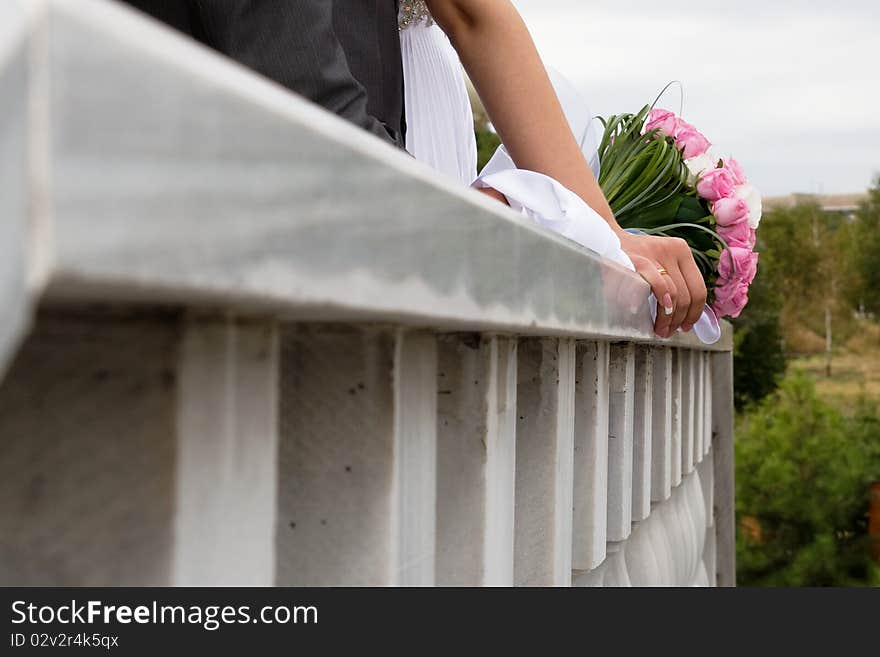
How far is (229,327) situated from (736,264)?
4.74ft

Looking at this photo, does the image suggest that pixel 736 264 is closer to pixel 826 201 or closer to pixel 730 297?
pixel 730 297

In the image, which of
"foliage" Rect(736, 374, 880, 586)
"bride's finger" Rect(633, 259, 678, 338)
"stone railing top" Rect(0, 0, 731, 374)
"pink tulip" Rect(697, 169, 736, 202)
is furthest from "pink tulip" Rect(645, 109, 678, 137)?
"foliage" Rect(736, 374, 880, 586)

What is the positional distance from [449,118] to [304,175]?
128cm

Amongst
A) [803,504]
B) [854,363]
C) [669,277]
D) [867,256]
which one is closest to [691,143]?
[669,277]

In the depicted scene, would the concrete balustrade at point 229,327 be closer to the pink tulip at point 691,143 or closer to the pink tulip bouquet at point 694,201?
the pink tulip bouquet at point 694,201

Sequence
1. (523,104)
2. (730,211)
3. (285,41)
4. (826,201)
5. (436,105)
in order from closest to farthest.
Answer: (285,41), (523,104), (436,105), (730,211), (826,201)

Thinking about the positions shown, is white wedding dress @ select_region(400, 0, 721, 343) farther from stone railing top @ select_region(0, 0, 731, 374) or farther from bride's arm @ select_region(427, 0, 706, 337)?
stone railing top @ select_region(0, 0, 731, 374)

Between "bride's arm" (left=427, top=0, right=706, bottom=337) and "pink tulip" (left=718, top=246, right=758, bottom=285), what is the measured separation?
0.40 metres

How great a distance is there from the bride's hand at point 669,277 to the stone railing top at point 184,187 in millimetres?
742

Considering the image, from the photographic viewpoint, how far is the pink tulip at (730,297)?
169 centimetres

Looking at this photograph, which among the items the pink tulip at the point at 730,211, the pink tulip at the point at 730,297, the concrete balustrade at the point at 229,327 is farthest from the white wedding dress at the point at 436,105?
the concrete balustrade at the point at 229,327

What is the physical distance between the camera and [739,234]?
1671mm

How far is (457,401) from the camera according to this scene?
0.57m
